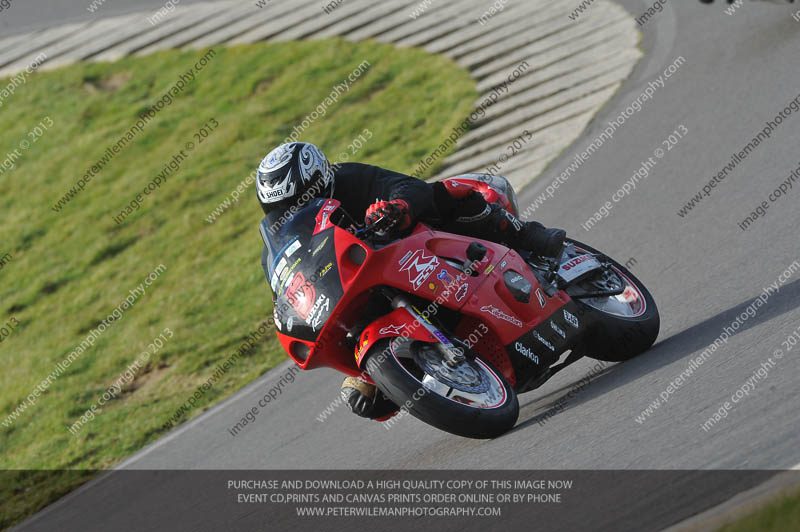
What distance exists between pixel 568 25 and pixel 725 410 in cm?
1079

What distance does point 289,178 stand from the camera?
5188 millimetres

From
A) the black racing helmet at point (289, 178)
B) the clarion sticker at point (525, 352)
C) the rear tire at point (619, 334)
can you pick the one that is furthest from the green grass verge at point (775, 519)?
the black racing helmet at point (289, 178)

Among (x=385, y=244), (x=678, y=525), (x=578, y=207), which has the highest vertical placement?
(x=678, y=525)

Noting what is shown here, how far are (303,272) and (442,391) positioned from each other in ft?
3.08

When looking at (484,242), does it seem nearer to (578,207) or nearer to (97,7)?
(578,207)

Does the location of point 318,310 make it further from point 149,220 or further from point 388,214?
point 149,220

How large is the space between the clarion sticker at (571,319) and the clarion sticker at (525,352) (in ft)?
1.15

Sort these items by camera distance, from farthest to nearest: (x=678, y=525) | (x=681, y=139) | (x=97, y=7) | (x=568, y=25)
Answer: (x=97, y=7) < (x=568, y=25) < (x=681, y=139) < (x=678, y=525)

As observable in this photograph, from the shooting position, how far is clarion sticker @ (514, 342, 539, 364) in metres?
5.18

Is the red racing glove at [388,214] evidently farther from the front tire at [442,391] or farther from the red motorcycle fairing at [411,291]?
the front tire at [442,391]

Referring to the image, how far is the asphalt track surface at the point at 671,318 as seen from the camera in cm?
428

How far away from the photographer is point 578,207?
9.30 metres

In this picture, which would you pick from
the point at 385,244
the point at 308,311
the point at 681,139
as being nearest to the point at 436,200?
the point at 385,244

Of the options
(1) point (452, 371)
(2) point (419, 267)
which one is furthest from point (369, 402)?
(2) point (419, 267)
